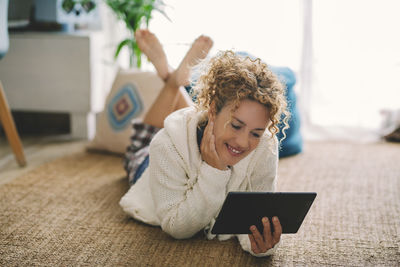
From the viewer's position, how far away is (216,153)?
1077 millimetres

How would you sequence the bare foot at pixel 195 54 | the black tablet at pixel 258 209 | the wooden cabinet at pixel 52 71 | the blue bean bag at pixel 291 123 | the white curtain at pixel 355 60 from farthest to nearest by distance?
the white curtain at pixel 355 60 → the wooden cabinet at pixel 52 71 → the blue bean bag at pixel 291 123 → the bare foot at pixel 195 54 → the black tablet at pixel 258 209

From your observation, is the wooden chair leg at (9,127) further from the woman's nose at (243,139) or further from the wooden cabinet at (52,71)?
the woman's nose at (243,139)

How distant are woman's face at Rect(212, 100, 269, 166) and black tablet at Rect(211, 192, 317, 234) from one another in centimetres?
14

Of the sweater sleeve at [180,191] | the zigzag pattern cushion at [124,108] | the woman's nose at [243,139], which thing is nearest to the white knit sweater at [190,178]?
the sweater sleeve at [180,191]

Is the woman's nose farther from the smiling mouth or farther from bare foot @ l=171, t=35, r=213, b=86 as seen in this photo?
bare foot @ l=171, t=35, r=213, b=86

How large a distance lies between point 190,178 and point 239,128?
22 cm

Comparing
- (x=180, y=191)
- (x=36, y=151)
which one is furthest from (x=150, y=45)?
(x=36, y=151)

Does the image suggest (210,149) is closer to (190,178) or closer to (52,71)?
(190,178)

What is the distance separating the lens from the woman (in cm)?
103

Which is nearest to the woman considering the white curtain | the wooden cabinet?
the wooden cabinet

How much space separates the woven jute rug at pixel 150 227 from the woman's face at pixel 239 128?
0.27m

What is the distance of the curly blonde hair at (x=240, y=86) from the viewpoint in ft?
3.36

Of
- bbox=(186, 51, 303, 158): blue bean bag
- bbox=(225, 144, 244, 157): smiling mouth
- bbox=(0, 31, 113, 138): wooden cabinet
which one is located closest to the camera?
bbox=(225, 144, 244, 157): smiling mouth

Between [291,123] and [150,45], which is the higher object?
[150,45]
